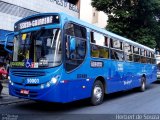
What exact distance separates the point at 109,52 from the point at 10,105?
4537mm

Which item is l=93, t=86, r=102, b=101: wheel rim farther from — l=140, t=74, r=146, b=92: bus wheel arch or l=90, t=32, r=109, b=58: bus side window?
l=140, t=74, r=146, b=92: bus wheel arch

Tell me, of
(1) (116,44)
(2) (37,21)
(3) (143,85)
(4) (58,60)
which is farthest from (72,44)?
(3) (143,85)

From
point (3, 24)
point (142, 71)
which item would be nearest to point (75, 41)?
point (142, 71)

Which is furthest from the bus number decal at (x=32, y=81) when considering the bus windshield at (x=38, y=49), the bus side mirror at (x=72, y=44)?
the bus side mirror at (x=72, y=44)

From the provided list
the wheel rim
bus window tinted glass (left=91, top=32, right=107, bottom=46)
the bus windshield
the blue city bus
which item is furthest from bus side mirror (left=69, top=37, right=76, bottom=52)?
the wheel rim

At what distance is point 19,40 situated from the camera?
→ 31.7 feet

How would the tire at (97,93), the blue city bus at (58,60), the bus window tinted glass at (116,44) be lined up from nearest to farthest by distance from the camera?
the blue city bus at (58,60), the tire at (97,93), the bus window tinted glass at (116,44)

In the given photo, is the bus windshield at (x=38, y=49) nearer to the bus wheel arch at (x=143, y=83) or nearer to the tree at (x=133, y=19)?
the bus wheel arch at (x=143, y=83)

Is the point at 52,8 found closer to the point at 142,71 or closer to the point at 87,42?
the point at 142,71

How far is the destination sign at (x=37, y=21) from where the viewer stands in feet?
29.6

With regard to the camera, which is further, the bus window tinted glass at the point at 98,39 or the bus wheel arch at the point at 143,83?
the bus wheel arch at the point at 143,83

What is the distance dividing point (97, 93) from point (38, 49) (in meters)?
3.12

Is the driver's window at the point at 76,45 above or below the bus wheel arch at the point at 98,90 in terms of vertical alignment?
above

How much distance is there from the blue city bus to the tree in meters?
12.5
